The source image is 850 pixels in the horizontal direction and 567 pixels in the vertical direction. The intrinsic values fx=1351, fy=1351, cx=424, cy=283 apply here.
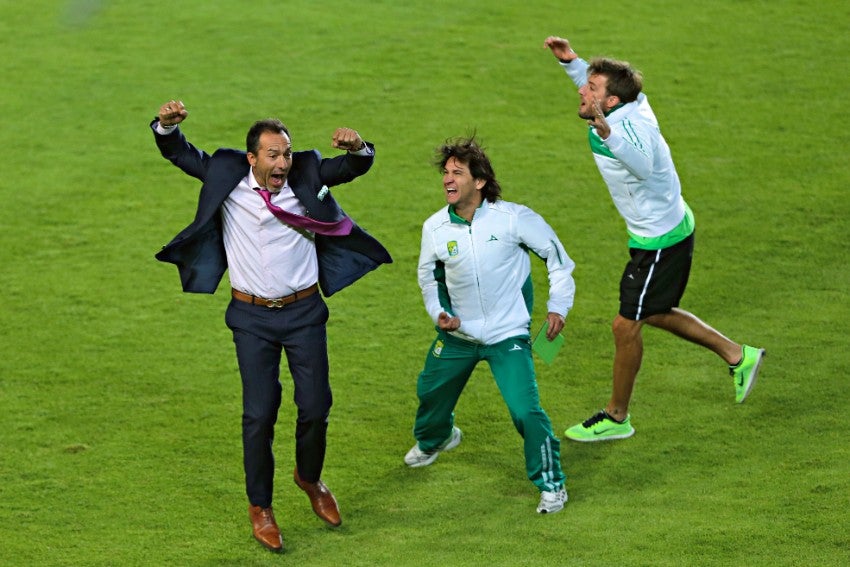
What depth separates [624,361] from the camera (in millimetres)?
6941

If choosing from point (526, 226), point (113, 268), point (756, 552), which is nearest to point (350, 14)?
point (113, 268)

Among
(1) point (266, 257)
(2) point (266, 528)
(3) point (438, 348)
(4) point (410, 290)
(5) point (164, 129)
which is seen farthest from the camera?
(4) point (410, 290)

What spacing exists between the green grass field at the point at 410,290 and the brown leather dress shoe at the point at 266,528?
7cm

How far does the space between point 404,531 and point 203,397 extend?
72.2 inches

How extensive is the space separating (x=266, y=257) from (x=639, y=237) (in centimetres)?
205

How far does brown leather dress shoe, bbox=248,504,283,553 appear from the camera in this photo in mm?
6016

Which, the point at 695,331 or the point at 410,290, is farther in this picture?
the point at 410,290

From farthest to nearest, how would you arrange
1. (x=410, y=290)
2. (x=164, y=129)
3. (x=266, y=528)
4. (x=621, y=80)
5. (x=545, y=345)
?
(x=410, y=290) < (x=621, y=80) < (x=545, y=345) < (x=266, y=528) < (x=164, y=129)

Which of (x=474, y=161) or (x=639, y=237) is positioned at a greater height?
(x=474, y=161)

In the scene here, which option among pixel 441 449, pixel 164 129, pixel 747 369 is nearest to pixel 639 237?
pixel 747 369

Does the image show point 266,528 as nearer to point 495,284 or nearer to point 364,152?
point 495,284

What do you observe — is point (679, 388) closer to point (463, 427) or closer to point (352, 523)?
point (463, 427)

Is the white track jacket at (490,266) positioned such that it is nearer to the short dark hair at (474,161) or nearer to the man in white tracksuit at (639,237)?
the short dark hair at (474,161)

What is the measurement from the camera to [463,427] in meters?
A: 7.24
